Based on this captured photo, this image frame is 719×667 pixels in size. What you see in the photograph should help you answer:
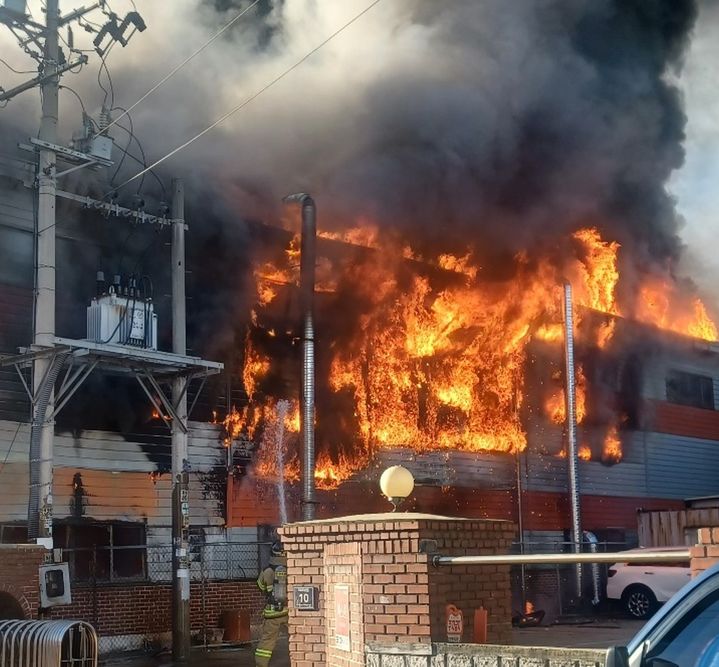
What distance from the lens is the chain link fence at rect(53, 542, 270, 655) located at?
48.4 feet

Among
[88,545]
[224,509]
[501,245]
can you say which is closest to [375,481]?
[224,509]

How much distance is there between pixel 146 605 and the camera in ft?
50.5

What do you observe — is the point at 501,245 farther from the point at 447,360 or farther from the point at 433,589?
the point at 433,589

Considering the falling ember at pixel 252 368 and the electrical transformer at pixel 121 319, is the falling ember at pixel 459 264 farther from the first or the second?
the electrical transformer at pixel 121 319

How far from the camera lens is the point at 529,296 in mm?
23141

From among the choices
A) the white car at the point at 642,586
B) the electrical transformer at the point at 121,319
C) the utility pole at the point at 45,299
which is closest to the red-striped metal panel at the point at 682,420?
the white car at the point at 642,586

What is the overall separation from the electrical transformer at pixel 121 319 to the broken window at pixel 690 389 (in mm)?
16035

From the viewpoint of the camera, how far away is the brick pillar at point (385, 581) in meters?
5.31

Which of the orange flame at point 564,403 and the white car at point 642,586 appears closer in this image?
the white car at point 642,586

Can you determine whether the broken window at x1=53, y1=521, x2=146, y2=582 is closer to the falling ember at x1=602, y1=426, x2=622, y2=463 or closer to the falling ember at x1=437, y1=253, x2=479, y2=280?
the falling ember at x1=437, y1=253, x2=479, y2=280

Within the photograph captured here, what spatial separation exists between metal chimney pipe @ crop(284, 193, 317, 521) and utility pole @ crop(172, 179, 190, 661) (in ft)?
6.59

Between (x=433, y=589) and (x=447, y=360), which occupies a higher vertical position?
(x=447, y=360)

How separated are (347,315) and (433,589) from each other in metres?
14.7

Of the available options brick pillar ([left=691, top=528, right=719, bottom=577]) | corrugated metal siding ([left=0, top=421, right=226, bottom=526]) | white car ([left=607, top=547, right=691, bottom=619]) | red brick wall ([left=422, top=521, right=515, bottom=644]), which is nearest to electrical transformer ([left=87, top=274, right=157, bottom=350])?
corrugated metal siding ([left=0, top=421, right=226, bottom=526])
